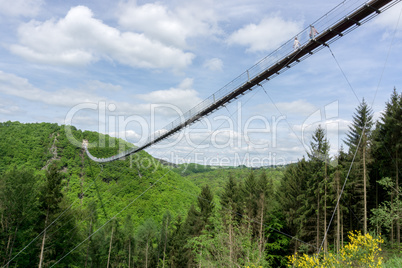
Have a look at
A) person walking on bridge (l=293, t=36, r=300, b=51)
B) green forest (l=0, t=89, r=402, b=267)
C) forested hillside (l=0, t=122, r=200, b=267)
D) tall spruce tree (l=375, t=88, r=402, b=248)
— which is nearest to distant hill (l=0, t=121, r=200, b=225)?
forested hillside (l=0, t=122, r=200, b=267)

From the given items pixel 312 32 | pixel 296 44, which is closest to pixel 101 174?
pixel 296 44

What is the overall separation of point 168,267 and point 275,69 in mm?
37037

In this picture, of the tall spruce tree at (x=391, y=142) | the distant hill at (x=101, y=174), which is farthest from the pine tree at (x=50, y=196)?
the distant hill at (x=101, y=174)

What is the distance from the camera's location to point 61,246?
75.4 ft

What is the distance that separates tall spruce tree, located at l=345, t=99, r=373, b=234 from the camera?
1897cm

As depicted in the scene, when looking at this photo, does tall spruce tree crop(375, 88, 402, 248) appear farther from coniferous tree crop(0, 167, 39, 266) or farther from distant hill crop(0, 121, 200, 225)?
distant hill crop(0, 121, 200, 225)

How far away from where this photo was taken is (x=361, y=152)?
66.3 feet

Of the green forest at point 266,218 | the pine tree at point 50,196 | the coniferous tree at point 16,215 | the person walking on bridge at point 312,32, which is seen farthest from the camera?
the pine tree at point 50,196

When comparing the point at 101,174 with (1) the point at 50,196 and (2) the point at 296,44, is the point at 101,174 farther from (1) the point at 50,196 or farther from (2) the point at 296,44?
(2) the point at 296,44

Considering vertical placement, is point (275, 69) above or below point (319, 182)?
above

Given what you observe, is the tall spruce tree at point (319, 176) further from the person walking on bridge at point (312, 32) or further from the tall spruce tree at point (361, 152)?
the person walking on bridge at point (312, 32)

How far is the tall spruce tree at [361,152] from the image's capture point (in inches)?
747

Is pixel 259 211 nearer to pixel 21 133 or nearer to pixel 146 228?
pixel 146 228

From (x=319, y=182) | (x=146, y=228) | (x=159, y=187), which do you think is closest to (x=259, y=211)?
(x=319, y=182)
